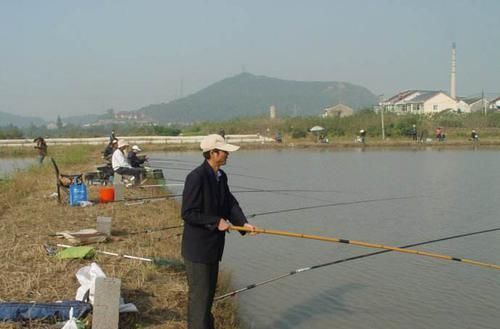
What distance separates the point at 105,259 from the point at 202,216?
236 cm

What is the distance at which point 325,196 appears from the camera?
44.3 ft

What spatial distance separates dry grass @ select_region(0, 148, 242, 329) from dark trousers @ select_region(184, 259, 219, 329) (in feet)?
1.49

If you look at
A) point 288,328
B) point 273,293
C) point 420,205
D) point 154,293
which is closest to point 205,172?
point 154,293

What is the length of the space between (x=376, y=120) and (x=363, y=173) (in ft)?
91.6

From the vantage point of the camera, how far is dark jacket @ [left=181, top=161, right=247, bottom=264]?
3949mm

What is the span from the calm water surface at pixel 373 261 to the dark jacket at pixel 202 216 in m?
1.77

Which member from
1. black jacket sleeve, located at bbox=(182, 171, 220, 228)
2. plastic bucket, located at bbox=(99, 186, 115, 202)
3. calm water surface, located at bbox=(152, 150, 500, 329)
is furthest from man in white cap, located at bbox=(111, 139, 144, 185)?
black jacket sleeve, located at bbox=(182, 171, 220, 228)

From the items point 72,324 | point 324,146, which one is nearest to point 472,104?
point 324,146

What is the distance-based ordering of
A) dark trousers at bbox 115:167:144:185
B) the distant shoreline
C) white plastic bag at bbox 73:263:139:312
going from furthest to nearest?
the distant shoreline → dark trousers at bbox 115:167:144:185 → white plastic bag at bbox 73:263:139:312

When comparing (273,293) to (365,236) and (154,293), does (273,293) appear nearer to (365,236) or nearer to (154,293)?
(154,293)

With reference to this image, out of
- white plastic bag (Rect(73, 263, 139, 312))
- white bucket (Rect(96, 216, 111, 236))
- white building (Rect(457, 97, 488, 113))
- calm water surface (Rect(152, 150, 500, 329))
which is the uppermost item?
white building (Rect(457, 97, 488, 113))

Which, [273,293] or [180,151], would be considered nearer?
[273,293]

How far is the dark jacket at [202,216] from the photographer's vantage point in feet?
13.0

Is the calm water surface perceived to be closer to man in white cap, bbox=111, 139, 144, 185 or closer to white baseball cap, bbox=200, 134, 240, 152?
white baseball cap, bbox=200, 134, 240, 152
